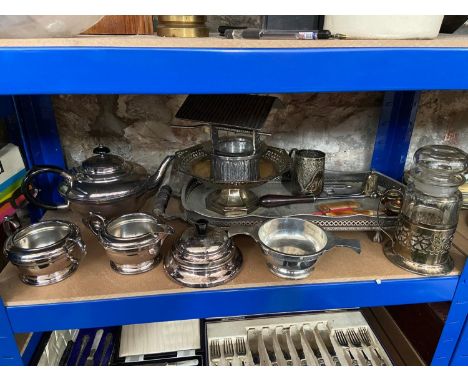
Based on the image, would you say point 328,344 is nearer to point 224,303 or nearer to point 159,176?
point 224,303

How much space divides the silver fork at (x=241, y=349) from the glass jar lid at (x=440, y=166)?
56 centimetres

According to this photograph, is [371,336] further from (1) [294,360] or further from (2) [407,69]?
(2) [407,69]

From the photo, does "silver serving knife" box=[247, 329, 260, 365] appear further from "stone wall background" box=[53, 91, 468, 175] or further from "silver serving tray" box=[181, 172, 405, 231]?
"stone wall background" box=[53, 91, 468, 175]

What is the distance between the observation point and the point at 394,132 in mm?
941

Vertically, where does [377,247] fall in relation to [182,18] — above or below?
below

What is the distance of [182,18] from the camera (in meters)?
0.53

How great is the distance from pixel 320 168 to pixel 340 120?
219mm

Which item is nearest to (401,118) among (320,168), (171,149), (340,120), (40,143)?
→ (340,120)

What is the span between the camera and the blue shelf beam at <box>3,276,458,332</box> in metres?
0.59

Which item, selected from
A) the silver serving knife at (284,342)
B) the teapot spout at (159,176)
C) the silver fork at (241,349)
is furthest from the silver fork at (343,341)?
the teapot spout at (159,176)

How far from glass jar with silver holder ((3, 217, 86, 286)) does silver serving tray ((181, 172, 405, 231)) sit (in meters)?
0.23

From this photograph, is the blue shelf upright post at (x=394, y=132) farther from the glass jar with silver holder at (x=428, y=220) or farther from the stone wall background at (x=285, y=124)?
the glass jar with silver holder at (x=428, y=220)

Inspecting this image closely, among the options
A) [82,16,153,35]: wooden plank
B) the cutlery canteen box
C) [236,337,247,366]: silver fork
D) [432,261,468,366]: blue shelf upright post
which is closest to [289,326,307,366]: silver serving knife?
the cutlery canteen box

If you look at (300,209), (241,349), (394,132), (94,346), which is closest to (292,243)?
(300,209)
